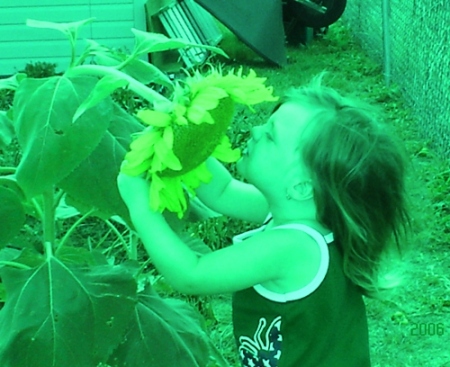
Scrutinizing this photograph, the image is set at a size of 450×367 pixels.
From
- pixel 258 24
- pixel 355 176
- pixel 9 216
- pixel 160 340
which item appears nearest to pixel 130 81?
pixel 9 216

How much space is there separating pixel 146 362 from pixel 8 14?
6.45 metres

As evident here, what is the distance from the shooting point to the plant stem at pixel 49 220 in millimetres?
1690

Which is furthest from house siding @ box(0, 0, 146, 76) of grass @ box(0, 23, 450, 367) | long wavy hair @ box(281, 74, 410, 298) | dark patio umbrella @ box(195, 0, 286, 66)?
long wavy hair @ box(281, 74, 410, 298)

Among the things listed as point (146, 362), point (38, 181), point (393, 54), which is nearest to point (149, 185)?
point (38, 181)

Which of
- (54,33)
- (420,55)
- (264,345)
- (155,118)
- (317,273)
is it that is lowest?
(54,33)

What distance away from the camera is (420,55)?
5793 mm

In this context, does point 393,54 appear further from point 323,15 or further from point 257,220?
point 257,220

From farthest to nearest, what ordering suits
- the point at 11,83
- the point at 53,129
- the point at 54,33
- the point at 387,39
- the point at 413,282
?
the point at 54,33 < the point at 387,39 < the point at 413,282 < the point at 11,83 < the point at 53,129

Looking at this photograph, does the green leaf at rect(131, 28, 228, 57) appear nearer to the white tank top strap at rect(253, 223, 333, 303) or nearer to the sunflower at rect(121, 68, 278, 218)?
the sunflower at rect(121, 68, 278, 218)

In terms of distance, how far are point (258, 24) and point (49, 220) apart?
6.10 metres

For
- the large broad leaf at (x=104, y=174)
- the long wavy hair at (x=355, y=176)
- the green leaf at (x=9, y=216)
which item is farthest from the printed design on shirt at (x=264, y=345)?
the green leaf at (x=9, y=216)

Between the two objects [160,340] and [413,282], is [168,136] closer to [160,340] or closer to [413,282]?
[160,340]

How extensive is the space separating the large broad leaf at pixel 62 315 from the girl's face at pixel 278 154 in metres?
0.30

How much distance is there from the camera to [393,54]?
6844mm
